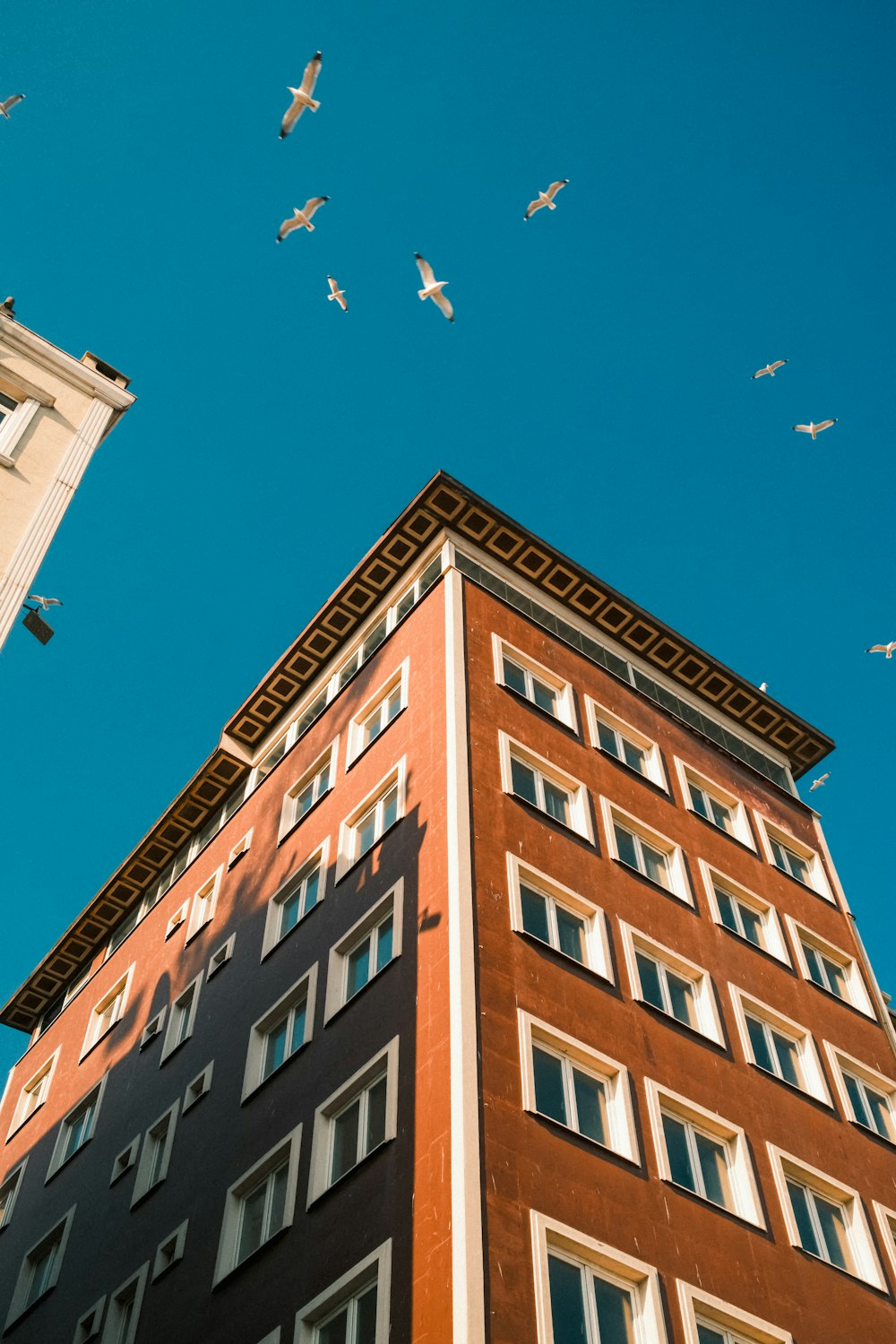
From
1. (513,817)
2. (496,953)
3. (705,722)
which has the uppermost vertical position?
(705,722)

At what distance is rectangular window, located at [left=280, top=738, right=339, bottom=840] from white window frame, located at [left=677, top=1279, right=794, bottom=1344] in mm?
18011

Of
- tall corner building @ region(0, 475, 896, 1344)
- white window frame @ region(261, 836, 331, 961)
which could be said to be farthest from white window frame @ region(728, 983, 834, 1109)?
white window frame @ region(261, 836, 331, 961)

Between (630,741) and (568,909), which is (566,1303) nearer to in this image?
(568,909)

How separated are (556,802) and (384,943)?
6676 mm

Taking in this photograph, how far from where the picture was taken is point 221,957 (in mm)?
36719

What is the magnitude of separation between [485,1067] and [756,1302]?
6.89 meters

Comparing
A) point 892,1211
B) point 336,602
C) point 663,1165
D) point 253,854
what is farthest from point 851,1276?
point 336,602

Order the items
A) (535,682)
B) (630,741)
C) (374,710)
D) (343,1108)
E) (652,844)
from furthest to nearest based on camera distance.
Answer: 1. (630,741)
2. (374,710)
3. (535,682)
4. (652,844)
5. (343,1108)

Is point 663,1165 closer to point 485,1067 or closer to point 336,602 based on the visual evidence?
point 485,1067

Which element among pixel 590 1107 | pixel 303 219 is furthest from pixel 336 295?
pixel 590 1107

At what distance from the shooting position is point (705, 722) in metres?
43.2

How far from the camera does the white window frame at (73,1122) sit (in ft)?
128

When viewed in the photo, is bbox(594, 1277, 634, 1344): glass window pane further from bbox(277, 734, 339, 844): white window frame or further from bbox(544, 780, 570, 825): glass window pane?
bbox(277, 734, 339, 844): white window frame

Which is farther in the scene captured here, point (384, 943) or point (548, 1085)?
point (384, 943)
